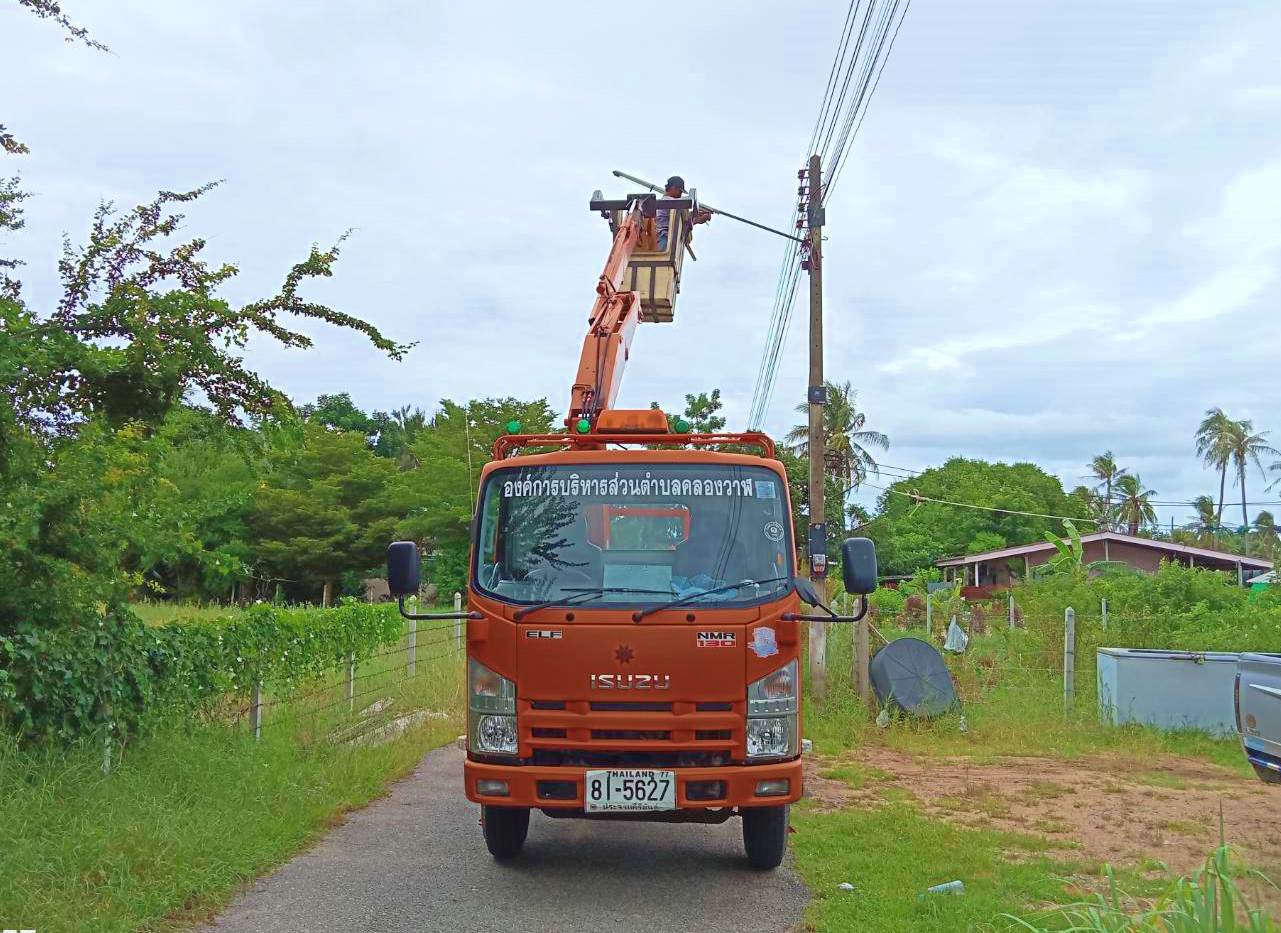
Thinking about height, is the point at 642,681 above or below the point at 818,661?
above

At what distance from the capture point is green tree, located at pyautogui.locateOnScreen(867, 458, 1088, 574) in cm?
5531

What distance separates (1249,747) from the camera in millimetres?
7184

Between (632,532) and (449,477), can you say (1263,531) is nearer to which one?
(449,477)

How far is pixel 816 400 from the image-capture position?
14.3 m

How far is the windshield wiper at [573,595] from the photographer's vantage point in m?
6.23

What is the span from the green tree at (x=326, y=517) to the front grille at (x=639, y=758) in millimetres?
37006

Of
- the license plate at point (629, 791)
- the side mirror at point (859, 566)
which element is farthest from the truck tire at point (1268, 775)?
the license plate at point (629, 791)

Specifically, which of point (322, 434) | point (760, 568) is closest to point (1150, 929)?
point (760, 568)

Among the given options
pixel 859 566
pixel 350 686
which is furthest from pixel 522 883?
pixel 350 686

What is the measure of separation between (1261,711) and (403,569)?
543 centimetres

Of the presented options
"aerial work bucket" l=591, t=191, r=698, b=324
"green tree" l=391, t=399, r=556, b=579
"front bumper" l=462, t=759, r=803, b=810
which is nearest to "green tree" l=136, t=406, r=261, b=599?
"front bumper" l=462, t=759, r=803, b=810

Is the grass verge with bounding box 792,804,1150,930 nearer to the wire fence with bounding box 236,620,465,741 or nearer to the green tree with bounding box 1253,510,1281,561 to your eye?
the wire fence with bounding box 236,620,465,741

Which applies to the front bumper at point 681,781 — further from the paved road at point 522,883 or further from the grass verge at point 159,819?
the grass verge at point 159,819

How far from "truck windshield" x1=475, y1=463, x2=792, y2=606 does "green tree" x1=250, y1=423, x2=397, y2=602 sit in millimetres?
36476
